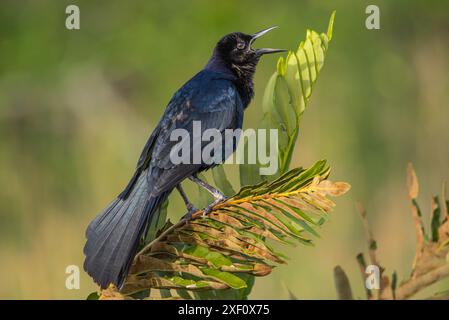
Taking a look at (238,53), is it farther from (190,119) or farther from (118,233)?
(118,233)

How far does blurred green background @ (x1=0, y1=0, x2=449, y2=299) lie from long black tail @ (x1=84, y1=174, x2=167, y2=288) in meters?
1.18

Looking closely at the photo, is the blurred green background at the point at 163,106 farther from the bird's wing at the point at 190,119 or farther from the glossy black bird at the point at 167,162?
the bird's wing at the point at 190,119

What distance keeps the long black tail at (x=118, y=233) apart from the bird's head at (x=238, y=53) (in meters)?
0.88

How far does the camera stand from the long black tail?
1.26 m

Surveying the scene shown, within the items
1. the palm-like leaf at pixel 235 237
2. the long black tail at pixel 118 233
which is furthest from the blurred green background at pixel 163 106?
the palm-like leaf at pixel 235 237

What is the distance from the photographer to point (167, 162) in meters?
1.85

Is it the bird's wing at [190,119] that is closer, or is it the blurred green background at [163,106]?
the bird's wing at [190,119]

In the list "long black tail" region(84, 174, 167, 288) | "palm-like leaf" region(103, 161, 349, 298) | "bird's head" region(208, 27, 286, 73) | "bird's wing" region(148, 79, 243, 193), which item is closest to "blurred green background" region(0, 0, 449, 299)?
"bird's head" region(208, 27, 286, 73)

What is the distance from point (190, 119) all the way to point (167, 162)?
0.25 metres

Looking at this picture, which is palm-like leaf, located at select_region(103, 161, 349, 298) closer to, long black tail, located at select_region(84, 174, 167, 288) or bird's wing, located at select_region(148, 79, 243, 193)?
long black tail, located at select_region(84, 174, 167, 288)

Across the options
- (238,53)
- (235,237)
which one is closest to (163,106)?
(238,53)

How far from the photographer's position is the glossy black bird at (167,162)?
136cm

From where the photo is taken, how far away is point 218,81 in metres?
2.37
